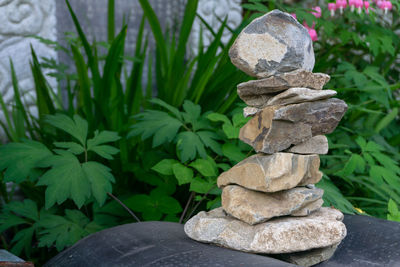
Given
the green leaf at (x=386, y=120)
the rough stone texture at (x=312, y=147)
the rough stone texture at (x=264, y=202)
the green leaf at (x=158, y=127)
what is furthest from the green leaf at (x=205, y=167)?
the green leaf at (x=386, y=120)

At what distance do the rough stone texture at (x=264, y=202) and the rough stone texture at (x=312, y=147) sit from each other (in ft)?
0.41

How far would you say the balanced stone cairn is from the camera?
1309mm

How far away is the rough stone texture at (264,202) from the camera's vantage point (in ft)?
4.42

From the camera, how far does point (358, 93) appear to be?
259 cm

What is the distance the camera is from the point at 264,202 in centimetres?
139

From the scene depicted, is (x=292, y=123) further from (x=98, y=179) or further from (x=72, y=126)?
(x=72, y=126)

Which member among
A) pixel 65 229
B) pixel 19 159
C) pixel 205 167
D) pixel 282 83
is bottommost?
pixel 65 229

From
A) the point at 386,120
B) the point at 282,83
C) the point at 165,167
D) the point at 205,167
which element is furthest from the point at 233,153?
the point at 386,120

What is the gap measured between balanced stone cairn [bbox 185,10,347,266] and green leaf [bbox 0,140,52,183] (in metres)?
0.63

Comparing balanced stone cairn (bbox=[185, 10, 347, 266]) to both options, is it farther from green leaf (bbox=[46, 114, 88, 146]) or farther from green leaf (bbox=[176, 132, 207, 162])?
green leaf (bbox=[46, 114, 88, 146])

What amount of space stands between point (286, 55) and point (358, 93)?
1444 mm

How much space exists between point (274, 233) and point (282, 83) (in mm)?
453

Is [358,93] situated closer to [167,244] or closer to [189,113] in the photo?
[189,113]

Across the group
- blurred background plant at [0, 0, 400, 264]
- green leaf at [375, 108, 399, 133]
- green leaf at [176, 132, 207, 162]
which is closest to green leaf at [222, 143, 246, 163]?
blurred background plant at [0, 0, 400, 264]
